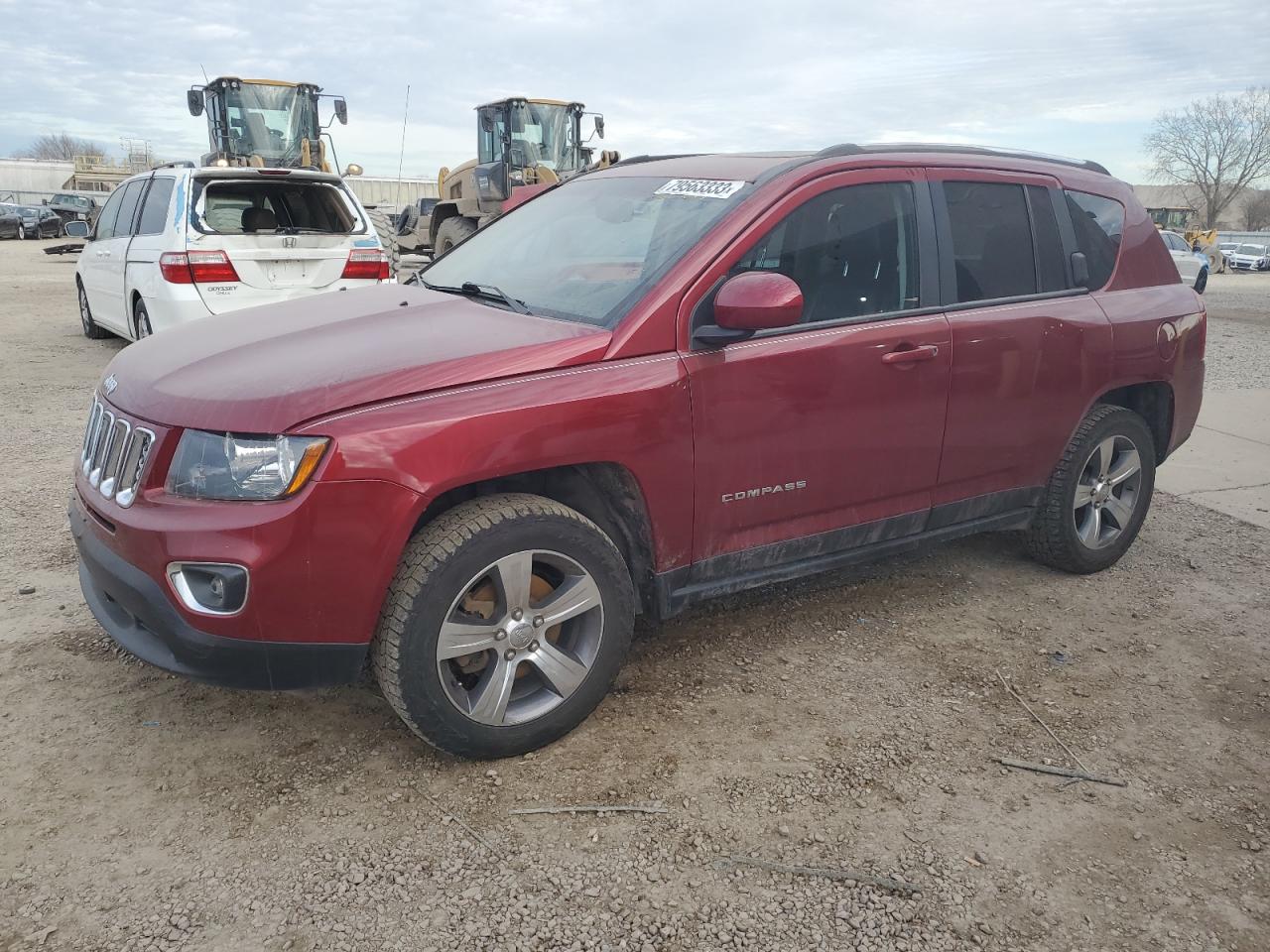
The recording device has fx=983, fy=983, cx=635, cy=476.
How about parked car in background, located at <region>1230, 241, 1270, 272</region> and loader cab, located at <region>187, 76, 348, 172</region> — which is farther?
parked car in background, located at <region>1230, 241, 1270, 272</region>

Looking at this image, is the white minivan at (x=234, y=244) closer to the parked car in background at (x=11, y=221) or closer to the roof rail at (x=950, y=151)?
the roof rail at (x=950, y=151)

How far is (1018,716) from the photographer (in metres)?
3.26

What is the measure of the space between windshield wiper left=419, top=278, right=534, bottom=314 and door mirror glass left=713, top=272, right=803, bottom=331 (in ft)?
2.19

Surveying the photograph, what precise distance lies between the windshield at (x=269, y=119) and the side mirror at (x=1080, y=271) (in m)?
16.2

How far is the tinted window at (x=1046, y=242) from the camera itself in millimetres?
4020

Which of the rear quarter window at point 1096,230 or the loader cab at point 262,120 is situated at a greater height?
the loader cab at point 262,120

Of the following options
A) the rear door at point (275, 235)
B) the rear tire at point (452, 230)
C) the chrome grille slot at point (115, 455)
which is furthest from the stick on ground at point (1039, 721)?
the rear tire at point (452, 230)

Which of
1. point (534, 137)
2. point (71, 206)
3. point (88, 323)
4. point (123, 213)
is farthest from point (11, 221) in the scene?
point (123, 213)

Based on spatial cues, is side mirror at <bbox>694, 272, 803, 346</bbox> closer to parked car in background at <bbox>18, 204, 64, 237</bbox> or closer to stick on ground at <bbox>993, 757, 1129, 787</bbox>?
stick on ground at <bbox>993, 757, 1129, 787</bbox>

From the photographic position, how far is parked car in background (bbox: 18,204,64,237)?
110ft

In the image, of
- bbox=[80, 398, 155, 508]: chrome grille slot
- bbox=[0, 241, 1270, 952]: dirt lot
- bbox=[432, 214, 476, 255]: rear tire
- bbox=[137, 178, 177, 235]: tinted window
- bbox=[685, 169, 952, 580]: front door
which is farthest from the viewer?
bbox=[432, 214, 476, 255]: rear tire

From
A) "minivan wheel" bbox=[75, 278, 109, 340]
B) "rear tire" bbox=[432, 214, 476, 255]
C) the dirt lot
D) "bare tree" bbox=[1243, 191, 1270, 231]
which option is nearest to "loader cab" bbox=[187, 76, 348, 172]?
"rear tire" bbox=[432, 214, 476, 255]

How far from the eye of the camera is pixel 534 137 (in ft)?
54.9

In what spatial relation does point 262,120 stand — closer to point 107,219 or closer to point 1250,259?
point 107,219
